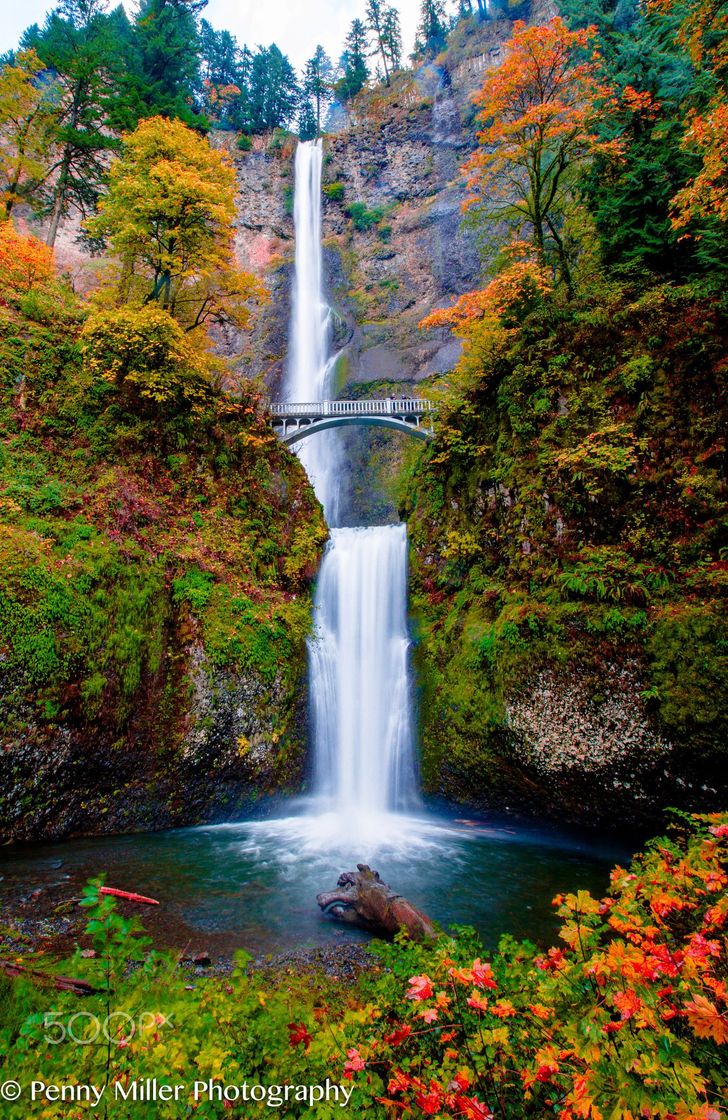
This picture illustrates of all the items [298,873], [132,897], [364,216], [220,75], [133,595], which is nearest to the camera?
[132,897]

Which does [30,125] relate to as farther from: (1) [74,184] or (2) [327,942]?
(2) [327,942]

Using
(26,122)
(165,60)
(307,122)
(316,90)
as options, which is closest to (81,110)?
(26,122)

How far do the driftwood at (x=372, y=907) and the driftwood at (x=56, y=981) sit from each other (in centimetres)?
287

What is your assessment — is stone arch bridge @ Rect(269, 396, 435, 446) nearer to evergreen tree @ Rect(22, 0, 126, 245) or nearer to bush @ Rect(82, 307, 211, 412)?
bush @ Rect(82, 307, 211, 412)

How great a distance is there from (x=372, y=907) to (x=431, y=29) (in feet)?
195

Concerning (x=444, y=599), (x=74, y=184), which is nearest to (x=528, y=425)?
(x=444, y=599)

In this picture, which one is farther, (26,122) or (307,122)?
(307,122)

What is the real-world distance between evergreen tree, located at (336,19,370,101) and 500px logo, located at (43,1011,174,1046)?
56.0 metres

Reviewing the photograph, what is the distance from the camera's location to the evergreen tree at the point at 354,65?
40.1 metres

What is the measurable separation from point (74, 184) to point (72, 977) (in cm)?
2172

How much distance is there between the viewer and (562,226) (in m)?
16.4

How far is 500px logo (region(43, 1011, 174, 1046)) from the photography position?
245cm

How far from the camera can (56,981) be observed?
10.8ft

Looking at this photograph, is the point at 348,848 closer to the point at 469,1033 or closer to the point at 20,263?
the point at 469,1033
